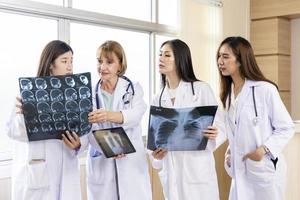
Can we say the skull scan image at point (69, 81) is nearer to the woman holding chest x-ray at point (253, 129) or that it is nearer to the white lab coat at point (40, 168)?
the white lab coat at point (40, 168)

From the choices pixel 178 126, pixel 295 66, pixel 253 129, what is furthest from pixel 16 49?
pixel 295 66

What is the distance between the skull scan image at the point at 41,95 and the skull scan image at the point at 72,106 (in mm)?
99

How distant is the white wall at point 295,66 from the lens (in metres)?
4.88

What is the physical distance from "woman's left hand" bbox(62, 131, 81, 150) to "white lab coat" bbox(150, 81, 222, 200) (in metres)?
0.60

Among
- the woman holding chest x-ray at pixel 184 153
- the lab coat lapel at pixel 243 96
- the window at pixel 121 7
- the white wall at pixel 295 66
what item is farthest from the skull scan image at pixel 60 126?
the white wall at pixel 295 66

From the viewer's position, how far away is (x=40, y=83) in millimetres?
1854

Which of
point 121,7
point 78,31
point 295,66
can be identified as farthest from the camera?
point 295,66

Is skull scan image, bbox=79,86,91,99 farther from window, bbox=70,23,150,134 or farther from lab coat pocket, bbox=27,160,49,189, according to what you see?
window, bbox=70,23,150,134

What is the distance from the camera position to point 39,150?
1.96 metres

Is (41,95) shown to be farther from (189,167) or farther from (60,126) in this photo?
(189,167)

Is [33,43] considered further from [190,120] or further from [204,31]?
[204,31]

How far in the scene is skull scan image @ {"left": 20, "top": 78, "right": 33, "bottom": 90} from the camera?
1829mm

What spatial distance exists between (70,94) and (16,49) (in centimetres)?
107

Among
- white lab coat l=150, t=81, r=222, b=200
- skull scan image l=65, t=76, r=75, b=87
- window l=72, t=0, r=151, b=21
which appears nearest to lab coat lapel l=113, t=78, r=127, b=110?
white lab coat l=150, t=81, r=222, b=200
